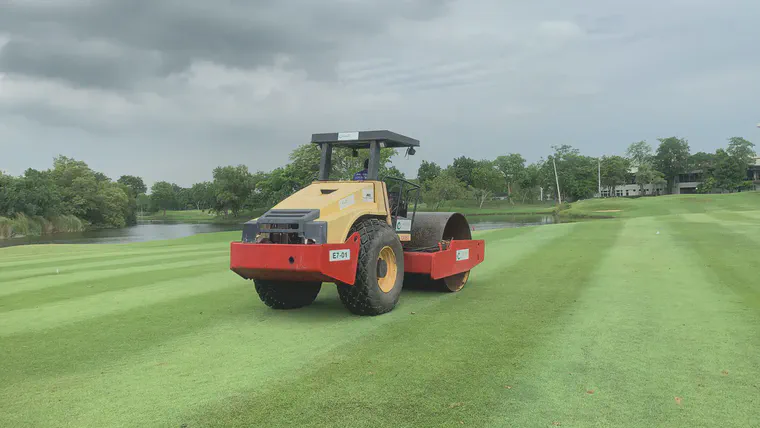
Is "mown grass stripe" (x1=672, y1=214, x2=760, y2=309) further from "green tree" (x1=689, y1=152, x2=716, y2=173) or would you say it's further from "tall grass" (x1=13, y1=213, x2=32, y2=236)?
"green tree" (x1=689, y1=152, x2=716, y2=173)

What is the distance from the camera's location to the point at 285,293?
745cm

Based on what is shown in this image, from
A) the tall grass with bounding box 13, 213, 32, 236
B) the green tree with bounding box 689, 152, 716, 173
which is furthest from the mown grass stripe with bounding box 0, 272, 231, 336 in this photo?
the green tree with bounding box 689, 152, 716, 173

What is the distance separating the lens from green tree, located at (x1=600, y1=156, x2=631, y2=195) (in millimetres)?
102438

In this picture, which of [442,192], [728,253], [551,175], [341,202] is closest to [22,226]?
[442,192]

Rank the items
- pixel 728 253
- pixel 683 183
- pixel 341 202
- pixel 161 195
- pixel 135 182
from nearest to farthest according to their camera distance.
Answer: pixel 341 202, pixel 728 253, pixel 683 183, pixel 161 195, pixel 135 182

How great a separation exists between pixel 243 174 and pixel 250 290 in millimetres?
86377

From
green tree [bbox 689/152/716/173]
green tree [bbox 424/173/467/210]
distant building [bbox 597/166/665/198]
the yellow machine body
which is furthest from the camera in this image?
distant building [bbox 597/166/665/198]

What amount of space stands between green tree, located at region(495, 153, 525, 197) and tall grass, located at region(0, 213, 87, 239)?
7917cm

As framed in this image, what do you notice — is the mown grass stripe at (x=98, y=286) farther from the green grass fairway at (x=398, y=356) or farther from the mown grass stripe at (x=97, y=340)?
the mown grass stripe at (x=97, y=340)

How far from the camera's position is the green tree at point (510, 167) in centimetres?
11206

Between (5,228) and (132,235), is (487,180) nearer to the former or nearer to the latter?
(132,235)

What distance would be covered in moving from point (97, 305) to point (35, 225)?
2187 inches

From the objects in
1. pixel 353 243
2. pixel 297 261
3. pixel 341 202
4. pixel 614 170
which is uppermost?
pixel 614 170

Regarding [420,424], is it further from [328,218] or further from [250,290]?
[250,290]
